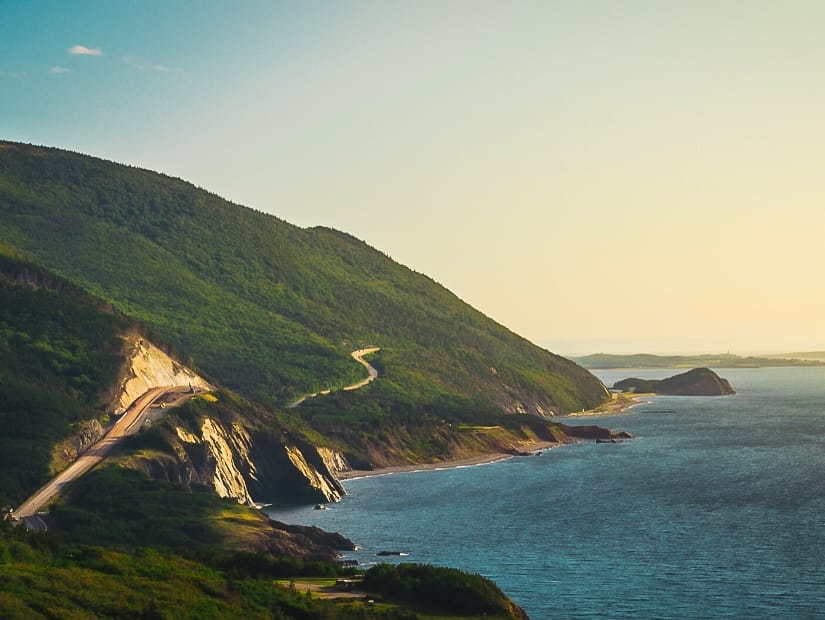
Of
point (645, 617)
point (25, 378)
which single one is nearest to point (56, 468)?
point (25, 378)

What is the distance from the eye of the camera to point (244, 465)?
17775 centimetres

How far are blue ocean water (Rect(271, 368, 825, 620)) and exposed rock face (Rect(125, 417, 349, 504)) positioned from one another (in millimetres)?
6608

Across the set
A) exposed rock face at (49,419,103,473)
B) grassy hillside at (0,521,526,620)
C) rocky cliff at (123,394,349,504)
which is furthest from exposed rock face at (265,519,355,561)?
exposed rock face at (49,419,103,473)

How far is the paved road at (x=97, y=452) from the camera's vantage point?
135500 millimetres

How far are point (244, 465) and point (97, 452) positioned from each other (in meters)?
26.4

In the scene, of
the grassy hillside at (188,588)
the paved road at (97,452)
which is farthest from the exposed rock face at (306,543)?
the paved road at (97,452)

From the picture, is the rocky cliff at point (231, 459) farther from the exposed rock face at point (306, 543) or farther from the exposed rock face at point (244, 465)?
the exposed rock face at point (306, 543)

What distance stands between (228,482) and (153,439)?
12.6m

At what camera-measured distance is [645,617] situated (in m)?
95.6

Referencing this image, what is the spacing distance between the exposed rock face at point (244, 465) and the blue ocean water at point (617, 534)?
6.61 metres

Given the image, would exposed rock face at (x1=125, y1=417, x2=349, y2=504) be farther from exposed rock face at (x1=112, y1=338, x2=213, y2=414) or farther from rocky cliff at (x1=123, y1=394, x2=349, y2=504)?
Answer: exposed rock face at (x1=112, y1=338, x2=213, y2=414)

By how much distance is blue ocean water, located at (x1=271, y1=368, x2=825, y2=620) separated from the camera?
103m

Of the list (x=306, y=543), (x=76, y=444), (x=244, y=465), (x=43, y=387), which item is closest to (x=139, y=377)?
(x=43, y=387)

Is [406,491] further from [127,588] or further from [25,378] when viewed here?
[127,588]
